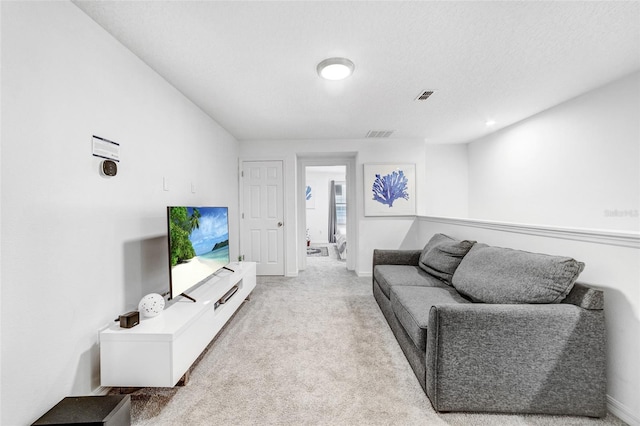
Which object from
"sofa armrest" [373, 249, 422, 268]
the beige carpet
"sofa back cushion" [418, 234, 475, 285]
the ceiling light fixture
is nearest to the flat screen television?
the beige carpet

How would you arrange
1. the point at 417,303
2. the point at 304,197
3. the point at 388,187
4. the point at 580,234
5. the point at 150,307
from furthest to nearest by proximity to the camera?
the point at 304,197 → the point at 388,187 → the point at 417,303 → the point at 150,307 → the point at 580,234

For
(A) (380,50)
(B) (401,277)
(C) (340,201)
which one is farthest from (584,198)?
(C) (340,201)

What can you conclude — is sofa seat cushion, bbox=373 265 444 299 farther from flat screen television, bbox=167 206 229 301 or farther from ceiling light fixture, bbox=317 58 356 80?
ceiling light fixture, bbox=317 58 356 80

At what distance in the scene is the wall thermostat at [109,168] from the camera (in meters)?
1.69

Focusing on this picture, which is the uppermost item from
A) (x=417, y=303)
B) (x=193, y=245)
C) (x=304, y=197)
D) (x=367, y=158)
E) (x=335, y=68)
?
(x=335, y=68)

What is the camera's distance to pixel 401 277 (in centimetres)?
268

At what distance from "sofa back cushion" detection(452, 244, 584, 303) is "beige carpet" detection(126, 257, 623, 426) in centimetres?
63

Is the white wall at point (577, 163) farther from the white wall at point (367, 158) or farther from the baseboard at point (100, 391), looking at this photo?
the baseboard at point (100, 391)

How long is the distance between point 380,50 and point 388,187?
2.67m

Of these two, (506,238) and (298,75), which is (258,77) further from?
(506,238)

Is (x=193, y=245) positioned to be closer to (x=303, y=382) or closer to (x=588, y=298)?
(x=303, y=382)

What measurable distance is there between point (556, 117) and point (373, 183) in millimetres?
2354

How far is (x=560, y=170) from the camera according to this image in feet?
10.2

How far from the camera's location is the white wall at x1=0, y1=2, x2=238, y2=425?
3.94ft
